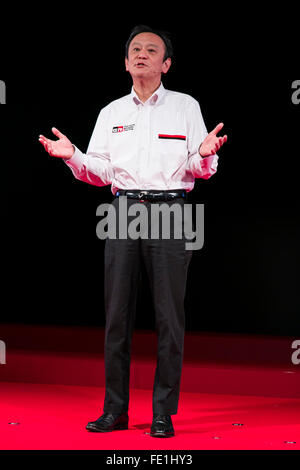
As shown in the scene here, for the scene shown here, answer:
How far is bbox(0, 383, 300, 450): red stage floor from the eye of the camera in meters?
2.08

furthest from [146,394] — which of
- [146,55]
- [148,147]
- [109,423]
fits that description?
[146,55]

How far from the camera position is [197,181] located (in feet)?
14.7

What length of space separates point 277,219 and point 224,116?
79 centimetres

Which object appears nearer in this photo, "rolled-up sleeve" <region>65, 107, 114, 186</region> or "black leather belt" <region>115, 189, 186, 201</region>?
"black leather belt" <region>115, 189, 186, 201</region>

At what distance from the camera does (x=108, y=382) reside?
90.5 inches

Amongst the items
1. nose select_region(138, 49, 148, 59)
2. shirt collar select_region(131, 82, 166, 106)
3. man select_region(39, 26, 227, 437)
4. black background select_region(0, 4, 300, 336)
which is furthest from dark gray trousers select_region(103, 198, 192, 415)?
black background select_region(0, 4, 300, 336)

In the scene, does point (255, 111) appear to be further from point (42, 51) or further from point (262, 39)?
point (42, 51)

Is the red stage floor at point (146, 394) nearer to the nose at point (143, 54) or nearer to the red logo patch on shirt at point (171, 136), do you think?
the red logo patch on shirt at point (171, 136)

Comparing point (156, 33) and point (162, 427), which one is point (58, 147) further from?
point (162, 427)

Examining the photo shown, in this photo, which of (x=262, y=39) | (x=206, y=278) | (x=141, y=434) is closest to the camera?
(x=141, y=434)

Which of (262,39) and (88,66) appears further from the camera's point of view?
(88,66)

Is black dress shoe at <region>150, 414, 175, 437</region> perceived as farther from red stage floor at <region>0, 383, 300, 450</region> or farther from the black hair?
the black hair

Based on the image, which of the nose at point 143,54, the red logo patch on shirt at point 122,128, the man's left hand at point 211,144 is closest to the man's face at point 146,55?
the nose at point 143,54

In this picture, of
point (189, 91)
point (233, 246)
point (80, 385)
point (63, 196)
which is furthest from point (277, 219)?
point (80, 385)
